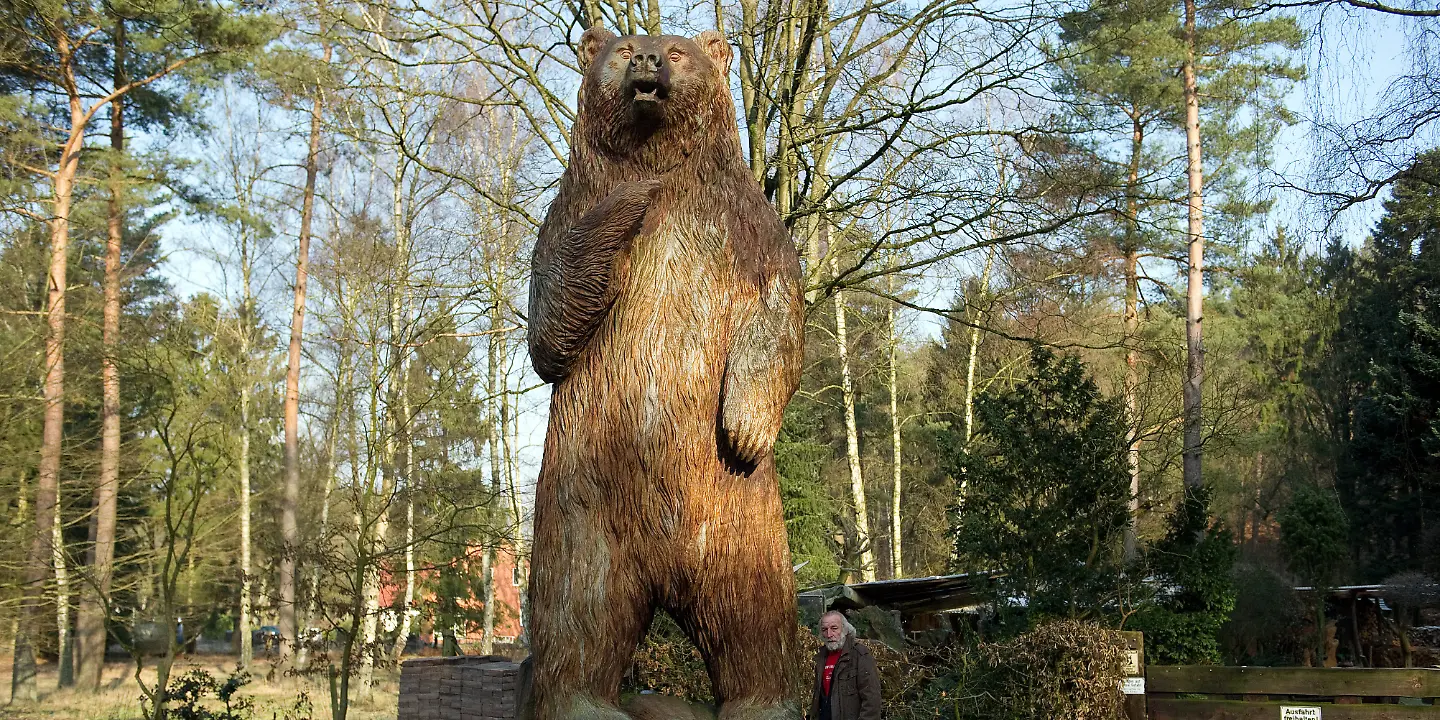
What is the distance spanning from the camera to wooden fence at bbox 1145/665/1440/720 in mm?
6156

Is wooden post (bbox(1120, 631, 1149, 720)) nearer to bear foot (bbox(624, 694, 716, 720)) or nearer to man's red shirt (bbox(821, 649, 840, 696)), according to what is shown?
man's red shirt (bbox(821, 649, 840, 696))

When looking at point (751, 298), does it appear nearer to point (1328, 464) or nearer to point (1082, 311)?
point (1082, 311)


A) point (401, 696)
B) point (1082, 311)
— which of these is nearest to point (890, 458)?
point (1082, 311)

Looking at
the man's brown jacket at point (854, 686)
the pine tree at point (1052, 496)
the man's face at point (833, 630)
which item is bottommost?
the man's brown jacket at point (854, 686)

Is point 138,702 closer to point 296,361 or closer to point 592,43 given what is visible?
point 296,361

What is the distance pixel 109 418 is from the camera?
576 inches

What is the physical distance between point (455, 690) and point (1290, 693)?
6.57 meters

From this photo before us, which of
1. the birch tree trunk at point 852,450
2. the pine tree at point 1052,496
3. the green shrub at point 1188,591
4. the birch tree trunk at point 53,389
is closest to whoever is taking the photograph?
the pine tree at point 1052,496

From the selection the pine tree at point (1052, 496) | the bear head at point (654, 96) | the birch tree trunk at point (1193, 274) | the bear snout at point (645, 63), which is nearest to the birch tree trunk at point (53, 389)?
the pine tree at point (1052, 496)

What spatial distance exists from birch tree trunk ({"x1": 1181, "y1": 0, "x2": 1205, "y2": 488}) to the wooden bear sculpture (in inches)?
431

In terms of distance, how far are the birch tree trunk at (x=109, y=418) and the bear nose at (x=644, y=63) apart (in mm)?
12047

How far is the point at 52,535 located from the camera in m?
13.0

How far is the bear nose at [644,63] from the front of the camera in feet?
11.2

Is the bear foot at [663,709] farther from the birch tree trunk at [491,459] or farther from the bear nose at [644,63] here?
the birch tree trunk at [491,459]
